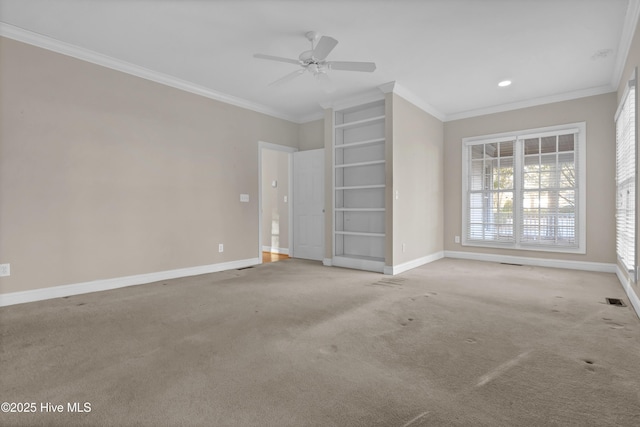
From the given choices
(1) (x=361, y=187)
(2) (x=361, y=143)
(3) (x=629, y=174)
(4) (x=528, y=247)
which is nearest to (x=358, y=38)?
(2) (x=361, y=143)

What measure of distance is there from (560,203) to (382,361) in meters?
4.88

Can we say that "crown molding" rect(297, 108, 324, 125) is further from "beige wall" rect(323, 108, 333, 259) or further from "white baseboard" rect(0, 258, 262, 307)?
"white baseboard" rect(0, 258, 262, 307)

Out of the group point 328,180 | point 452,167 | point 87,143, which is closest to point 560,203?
point 452,167

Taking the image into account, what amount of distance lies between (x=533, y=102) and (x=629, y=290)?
331 centimetres

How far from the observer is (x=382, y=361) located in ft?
6.77

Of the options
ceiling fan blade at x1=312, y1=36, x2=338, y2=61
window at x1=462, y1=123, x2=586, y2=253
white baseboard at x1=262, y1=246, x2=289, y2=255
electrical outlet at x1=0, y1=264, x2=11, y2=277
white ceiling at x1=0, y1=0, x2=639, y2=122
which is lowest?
white baseboard at x1=262, y1=246, x2=289, y2=255

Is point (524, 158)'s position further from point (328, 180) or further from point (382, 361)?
point (382, 361)

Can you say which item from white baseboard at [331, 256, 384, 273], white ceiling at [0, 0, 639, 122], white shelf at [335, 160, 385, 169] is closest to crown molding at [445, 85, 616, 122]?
white ceiling at [0, 0, 639, 122]

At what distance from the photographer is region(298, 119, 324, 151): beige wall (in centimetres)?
621

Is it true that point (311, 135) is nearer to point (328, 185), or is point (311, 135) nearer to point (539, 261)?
point (328, 185)

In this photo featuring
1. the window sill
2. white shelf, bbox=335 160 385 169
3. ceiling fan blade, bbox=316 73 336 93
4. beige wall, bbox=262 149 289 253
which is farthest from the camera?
beige wall, bbox=262 149 289 253

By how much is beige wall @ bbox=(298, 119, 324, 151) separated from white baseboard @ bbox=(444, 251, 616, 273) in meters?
3.36

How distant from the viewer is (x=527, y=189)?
552cm

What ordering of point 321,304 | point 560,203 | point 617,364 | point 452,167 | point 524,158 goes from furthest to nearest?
point 452,167 < point 524,158 < point 560,203 < point 321,304 < point 617,364
